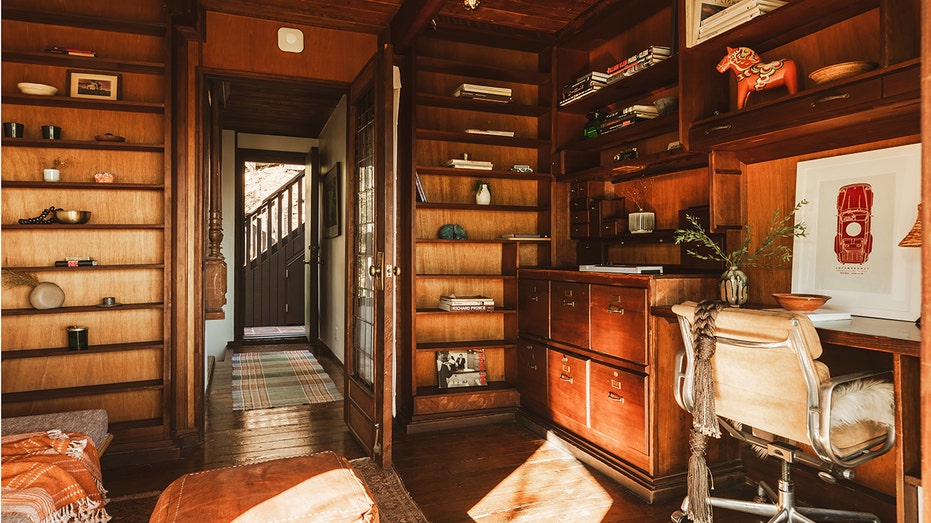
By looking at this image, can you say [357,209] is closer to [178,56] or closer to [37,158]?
[178,56]

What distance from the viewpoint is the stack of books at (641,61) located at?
332 centimetres

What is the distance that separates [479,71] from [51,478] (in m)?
3.45

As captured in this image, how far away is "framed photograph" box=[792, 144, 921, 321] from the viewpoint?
7.88 ft

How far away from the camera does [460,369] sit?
14.1 ft

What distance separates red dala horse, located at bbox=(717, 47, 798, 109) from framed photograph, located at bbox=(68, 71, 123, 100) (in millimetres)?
3520

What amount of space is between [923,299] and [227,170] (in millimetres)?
7521

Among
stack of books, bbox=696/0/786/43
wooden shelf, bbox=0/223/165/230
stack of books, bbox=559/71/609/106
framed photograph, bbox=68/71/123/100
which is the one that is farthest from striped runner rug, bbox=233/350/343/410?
stack of books, bbox=696/0/786/43

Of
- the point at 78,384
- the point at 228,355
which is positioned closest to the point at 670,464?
the point at 78,384

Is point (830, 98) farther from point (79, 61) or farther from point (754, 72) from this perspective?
point (79, 61)

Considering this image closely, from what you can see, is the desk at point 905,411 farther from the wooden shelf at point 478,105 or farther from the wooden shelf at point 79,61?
the wooden shelf at point 79,61

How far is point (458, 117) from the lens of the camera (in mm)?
4480

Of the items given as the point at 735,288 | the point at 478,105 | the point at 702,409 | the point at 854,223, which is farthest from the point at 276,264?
the point at 854,223

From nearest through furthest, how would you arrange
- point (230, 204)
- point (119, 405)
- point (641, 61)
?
1. point (641, 61)
2. point (119, 405)
3. point (230, 204)

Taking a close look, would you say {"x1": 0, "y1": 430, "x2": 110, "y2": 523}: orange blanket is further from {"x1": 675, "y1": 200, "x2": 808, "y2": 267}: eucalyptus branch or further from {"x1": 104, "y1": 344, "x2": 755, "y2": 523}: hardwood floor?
{"x1": 675, "y1": 200, "x2": 808, "y2": 267}: eucalyptus branch
